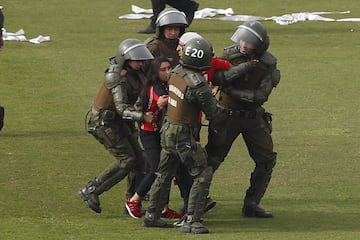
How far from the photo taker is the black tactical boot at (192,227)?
38.6 ft

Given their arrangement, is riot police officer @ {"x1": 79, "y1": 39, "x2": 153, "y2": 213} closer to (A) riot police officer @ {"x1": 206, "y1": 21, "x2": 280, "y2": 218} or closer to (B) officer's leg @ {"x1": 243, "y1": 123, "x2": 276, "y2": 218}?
(A) riot police officer @ {"x1": 206, "y1": 21, "x2": 280, "y2": 218}

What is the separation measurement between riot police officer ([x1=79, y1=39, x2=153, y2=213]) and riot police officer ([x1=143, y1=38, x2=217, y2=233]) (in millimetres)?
327

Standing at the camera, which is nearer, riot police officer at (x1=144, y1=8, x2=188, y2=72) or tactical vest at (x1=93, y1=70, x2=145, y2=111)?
tactical vest at (x1=93, y1=70, x2=145, y2=111)

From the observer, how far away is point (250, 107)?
41.2 ft

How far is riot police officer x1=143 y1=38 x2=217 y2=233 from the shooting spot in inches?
456

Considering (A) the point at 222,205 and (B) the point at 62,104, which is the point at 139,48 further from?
(B) the point at 62,104

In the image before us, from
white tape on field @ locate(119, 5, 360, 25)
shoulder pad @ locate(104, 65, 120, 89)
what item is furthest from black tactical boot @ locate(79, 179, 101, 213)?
white tape on field @ locate(119, 5, 360, 25)

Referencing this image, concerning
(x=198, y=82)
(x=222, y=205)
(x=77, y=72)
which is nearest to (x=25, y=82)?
(x=77, y=72)

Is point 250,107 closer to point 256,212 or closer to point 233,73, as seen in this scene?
point 233,73

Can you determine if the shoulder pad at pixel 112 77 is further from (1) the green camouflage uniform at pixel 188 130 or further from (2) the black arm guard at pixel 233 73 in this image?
(2) the black arm guard at pixel 233 73

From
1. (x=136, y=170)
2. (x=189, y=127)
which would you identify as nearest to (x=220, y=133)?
(x=189, y=127)

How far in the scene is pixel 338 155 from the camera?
15.7 meters

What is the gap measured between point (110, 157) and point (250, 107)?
11.5 ft

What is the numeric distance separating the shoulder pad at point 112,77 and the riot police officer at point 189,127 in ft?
2.03
